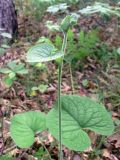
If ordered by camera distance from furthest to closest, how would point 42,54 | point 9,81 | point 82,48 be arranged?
point 82,48, point 9,81, point 42,54

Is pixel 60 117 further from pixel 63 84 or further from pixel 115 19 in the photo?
pixel 115 19

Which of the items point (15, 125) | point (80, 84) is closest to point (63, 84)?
point (80, 84)

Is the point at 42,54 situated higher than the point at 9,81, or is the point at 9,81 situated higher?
the point at 42,54

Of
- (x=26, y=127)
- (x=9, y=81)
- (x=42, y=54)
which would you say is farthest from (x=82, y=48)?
(x=42, y=54)

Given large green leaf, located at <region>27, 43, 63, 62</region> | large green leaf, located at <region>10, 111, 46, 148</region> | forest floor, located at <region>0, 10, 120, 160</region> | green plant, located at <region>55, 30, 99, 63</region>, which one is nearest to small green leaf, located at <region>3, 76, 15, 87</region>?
forest floor, located at <region>0, 10, 120, 160</region>

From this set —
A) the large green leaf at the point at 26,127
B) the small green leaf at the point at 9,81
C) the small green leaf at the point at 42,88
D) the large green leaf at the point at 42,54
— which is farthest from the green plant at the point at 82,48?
the large green leaf at the point at 42,54

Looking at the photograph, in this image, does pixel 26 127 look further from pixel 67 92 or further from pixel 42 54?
pixel 67 92
